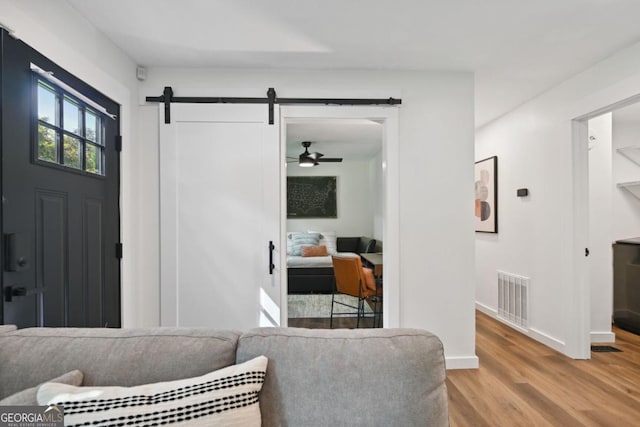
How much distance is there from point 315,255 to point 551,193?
13.2ft

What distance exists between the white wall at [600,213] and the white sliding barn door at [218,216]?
3345mm

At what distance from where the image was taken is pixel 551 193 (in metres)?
3.29

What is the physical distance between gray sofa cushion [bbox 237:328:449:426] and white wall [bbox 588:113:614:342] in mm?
3581

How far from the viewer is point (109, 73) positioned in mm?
2344

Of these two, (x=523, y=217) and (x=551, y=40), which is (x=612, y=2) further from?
(x=523, y=217)

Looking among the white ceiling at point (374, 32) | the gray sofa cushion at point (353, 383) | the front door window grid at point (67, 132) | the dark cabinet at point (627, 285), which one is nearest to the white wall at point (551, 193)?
the white ceiling at point (374, 32)

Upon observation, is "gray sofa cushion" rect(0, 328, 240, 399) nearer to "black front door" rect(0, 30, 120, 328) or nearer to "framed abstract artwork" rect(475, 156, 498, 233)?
"black front door" rect(0, 30, 120, 328)

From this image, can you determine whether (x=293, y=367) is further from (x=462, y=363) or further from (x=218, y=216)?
(x=462, y=363)

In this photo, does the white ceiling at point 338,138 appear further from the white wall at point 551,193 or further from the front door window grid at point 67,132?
the front door window grid at point 67,132

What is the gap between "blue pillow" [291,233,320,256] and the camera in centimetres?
665

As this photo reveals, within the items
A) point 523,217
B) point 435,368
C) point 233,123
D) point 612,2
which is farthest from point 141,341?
point 523,217

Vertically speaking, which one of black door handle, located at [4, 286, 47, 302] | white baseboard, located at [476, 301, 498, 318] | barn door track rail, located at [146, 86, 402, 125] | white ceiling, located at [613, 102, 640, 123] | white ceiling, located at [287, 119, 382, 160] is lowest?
white baseboard, located at [476, 301, 498, 318]

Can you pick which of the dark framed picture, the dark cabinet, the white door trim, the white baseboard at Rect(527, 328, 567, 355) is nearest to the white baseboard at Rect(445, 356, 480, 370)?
the white door trim

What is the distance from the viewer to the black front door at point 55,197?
1532 mm
